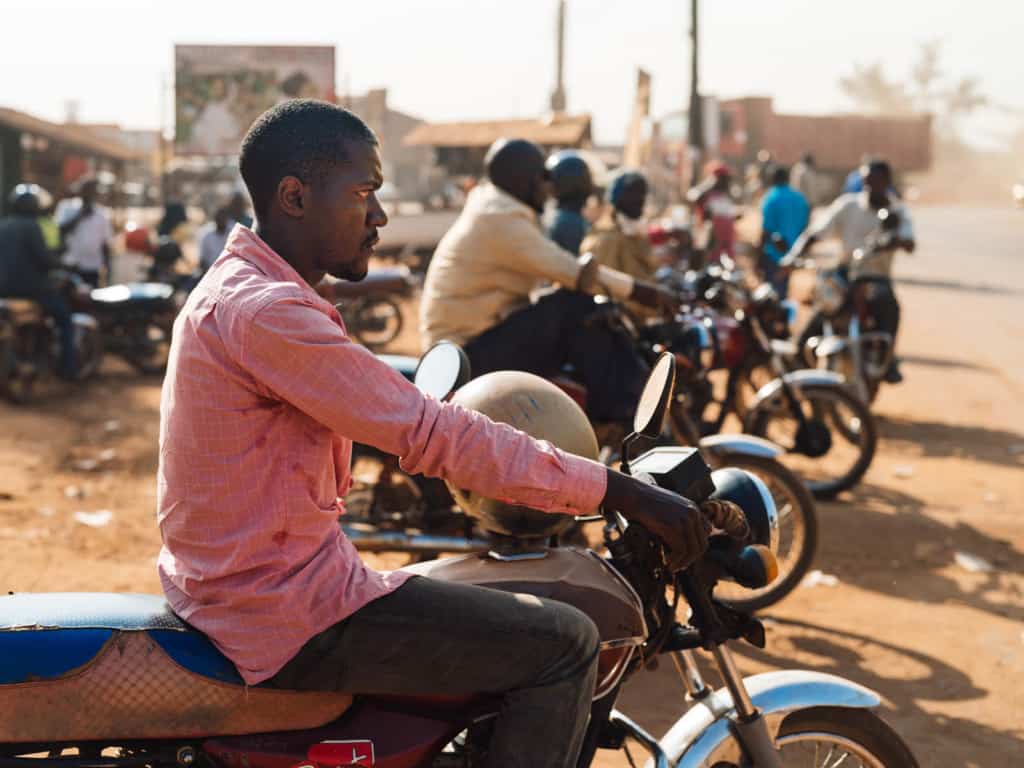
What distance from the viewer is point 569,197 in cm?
774

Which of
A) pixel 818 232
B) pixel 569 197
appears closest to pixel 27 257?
pixel 569 197

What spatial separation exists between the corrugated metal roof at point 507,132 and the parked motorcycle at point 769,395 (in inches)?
659

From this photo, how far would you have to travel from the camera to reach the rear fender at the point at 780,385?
23.0ft

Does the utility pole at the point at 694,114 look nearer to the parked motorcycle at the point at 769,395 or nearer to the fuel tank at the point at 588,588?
the parked motorcycle at the point at 769,395

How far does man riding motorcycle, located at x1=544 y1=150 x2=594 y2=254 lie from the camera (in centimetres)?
764

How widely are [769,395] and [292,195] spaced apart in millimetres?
5248

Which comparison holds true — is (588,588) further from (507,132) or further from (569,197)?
(507,132)

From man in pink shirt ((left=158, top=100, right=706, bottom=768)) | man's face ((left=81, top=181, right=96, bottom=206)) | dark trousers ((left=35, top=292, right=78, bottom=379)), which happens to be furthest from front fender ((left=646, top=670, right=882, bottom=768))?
A: man's face ((left=81, top=181, right=96, bottom=206))

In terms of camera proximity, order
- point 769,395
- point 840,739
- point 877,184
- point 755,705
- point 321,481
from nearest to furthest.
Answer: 1. point 321,481
2. point 755,705
3. point 840,739
4. point 769,395
5. point 877,184

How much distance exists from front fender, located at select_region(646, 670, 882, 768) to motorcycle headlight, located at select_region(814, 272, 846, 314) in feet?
24.1

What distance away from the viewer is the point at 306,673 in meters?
2.12

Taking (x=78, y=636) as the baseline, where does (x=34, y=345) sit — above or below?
below

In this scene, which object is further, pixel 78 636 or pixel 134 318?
pixel 134 318

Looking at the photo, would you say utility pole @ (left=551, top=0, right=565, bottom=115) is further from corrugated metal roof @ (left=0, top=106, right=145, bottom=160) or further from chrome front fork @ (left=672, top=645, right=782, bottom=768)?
chrome front fork @ (left=672, top=645, right=782, bottom=768)
